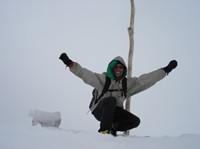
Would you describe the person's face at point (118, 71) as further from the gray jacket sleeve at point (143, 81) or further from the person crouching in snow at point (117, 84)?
the gray jacket sleeve at point (143, 81)

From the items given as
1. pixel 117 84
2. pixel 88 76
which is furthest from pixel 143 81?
pixel 88 76

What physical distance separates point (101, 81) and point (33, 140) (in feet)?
6.42

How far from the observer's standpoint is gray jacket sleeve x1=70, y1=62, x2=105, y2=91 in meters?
3.81

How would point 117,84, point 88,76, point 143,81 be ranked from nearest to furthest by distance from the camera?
point 88,76
point 117,84
point 143,81

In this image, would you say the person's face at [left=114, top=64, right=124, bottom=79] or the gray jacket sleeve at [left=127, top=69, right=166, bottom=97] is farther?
the gray jacket sleeve at [left=127, top=69, right=166, bottom=97]

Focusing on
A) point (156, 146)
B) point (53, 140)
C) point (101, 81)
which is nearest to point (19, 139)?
point (53, 140)

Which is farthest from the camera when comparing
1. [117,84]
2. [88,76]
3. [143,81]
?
[143,81]

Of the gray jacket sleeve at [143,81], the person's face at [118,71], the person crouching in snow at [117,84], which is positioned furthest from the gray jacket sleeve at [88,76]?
the gray jacket sleeve at [143,81]

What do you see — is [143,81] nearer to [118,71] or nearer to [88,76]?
[118,71]

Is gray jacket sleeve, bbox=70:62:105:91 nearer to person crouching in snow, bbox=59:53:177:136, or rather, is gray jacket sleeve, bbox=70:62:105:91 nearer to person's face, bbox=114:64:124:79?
person crouching in snow, bbox=59:53:177:136

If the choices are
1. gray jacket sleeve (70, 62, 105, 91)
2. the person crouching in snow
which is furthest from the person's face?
gray jacket sleeve (70, 62, 105, 91)

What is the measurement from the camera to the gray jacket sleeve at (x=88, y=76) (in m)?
3.81

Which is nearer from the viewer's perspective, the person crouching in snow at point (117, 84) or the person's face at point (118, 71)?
the person crouching in snow at point (117, 84)

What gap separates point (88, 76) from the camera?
3906mm
